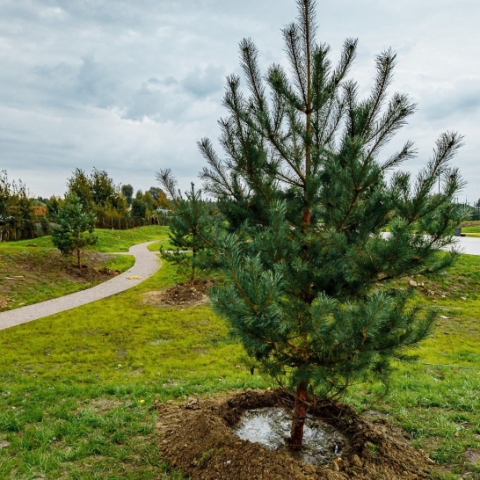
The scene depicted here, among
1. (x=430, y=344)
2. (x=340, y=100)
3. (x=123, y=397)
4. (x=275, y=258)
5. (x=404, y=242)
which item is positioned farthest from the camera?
(x=430, y=344)

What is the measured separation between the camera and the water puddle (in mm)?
3588

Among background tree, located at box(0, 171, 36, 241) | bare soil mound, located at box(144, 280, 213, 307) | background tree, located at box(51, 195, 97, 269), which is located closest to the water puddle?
bare soil mound, located at box(144, 280, 213, 307)

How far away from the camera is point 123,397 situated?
4.86 m

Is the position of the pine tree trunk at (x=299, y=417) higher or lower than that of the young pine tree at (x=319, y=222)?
lower

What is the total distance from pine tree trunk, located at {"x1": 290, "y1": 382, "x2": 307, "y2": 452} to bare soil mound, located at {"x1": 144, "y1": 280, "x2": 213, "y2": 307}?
7.01m

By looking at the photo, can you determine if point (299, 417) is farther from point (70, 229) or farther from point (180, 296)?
point (70, 229)

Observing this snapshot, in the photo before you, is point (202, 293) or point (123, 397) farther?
point (202, 293)

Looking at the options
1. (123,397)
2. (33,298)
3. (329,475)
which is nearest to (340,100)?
(329,475)

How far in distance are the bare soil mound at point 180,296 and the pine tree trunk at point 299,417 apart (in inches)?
276

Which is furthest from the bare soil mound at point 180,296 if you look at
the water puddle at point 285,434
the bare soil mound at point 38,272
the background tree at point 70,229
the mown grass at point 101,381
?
the water puddle at point 285,434

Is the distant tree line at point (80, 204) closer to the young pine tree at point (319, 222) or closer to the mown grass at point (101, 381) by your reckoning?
the mown grass at point (101, 381)

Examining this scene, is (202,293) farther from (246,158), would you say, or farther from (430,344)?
(246,158)

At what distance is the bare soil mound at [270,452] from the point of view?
9.73 feet

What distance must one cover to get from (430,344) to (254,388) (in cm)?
461
